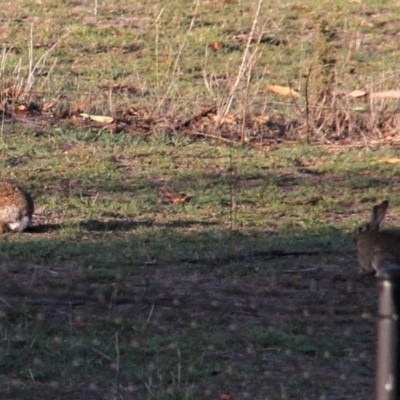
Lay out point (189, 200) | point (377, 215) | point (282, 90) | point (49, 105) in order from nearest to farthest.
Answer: point (377, 215) < point (189, 200) < point (49, 105) < point (282, 90)

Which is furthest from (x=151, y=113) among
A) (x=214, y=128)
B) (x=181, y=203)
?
(x=181, y=203)

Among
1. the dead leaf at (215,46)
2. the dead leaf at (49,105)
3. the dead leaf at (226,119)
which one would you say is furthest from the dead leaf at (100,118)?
the dead leaf at (215,46)

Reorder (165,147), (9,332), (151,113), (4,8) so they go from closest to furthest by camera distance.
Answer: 1. (9,332)
2. (165,147)
3. (151,113)
4. (4,8)

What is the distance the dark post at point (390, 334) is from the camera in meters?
2.90

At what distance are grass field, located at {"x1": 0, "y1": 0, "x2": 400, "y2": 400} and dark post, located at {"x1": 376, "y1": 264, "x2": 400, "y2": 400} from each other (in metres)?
2.61

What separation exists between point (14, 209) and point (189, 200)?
1.84m

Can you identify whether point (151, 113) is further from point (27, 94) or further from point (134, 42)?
point (134, 42)

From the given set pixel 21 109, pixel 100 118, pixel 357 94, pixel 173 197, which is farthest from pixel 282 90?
pixel 173 197

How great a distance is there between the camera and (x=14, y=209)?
846 centimetres

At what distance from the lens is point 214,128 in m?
12.5

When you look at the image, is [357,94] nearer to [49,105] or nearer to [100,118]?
[100,118]

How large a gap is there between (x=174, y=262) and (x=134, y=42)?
9.30 metres

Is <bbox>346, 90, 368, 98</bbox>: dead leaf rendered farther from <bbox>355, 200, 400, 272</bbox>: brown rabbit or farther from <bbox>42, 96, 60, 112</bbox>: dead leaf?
<bbox>355, 200, 400, 272</bbox>: brown rabbit

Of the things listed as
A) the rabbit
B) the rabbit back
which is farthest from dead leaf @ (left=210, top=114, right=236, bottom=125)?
the rabbit back
